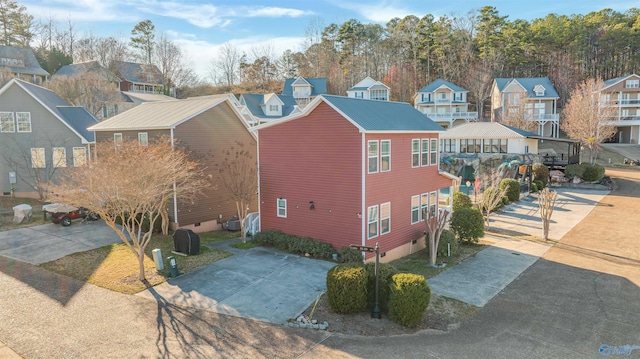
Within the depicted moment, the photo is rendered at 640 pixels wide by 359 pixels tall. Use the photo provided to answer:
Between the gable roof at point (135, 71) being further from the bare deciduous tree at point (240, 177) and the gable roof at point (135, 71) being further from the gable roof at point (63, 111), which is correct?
the bare deciduous tree at point (240, 177)

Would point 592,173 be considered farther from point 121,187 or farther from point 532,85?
point 121,187

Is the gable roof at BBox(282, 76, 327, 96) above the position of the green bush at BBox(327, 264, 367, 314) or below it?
above

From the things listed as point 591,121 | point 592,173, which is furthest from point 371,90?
point 592,173

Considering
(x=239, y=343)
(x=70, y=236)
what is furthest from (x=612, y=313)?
(x=70, y=236)

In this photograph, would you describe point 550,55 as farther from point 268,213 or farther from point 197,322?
point 197,322

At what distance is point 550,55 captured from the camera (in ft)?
243

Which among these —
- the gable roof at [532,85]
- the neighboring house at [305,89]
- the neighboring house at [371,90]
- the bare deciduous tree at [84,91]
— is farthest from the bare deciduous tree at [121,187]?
the gable roof at [532,85]

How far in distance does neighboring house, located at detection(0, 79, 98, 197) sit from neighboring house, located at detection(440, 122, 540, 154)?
1440 inches

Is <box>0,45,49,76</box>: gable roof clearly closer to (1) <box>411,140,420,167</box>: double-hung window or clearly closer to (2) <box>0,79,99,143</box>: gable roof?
(2) <box>0,79,99,143</box>: gable roof

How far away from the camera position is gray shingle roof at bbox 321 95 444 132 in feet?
56.4

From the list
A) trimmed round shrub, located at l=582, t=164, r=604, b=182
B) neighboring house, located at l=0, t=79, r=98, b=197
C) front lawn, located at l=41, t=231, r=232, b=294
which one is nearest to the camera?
front lawn, located at l=41, t=231, r=232, b=294

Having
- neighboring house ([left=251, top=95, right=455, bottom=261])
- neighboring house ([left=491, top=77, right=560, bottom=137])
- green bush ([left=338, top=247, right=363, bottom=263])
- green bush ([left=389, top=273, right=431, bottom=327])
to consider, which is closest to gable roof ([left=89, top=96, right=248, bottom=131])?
neighboring house ([left=251, top=95, right=455, bottom=261])

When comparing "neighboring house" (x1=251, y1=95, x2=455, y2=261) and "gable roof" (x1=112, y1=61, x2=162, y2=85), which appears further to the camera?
"gable roof" (x1=112, y1=61, x2=162, y2=85)

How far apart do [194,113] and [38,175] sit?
14.4 meters
